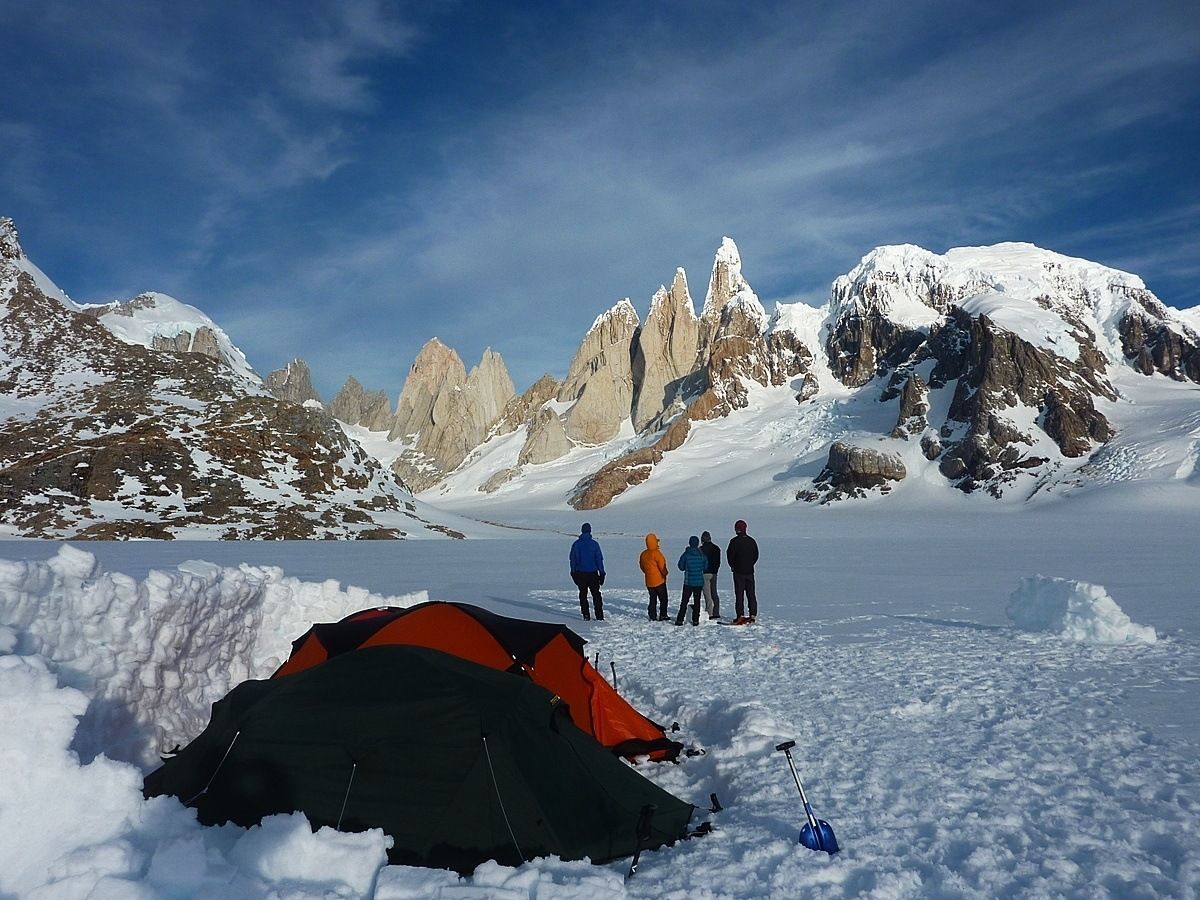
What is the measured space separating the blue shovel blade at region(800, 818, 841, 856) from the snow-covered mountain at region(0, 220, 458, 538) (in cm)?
3513

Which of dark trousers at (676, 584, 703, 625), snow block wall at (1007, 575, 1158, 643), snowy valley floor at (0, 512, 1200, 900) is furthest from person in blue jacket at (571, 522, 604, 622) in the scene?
snow block wall at (1007, 575, 1158, 643)

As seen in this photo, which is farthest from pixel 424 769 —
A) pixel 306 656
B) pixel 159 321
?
pixel 159 321

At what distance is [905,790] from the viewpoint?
18.4 ft

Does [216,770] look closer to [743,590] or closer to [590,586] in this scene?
[590,586]

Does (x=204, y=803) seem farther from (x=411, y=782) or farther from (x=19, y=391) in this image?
(x=19, y=391)

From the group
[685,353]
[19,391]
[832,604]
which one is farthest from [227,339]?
[832,604]

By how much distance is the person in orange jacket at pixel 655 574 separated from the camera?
45.1 ft

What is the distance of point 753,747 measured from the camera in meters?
6.63

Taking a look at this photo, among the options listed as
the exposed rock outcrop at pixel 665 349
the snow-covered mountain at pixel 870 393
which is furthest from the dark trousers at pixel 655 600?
the exposed rock outcrop at pixel 665 349

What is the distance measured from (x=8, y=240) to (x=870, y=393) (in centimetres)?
11297

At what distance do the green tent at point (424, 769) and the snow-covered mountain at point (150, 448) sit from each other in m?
32.9

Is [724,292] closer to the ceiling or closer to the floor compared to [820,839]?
closer to the ceiling

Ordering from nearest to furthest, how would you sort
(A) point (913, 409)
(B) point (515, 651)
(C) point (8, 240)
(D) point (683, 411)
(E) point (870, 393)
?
1. (B) point (515, 651)
2. (C) point (8, 240)
3. (A) point (913, 409)
4. (E) point (870, 393)
5. (D) point (683, 411)

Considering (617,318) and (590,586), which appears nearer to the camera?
(590,586)
